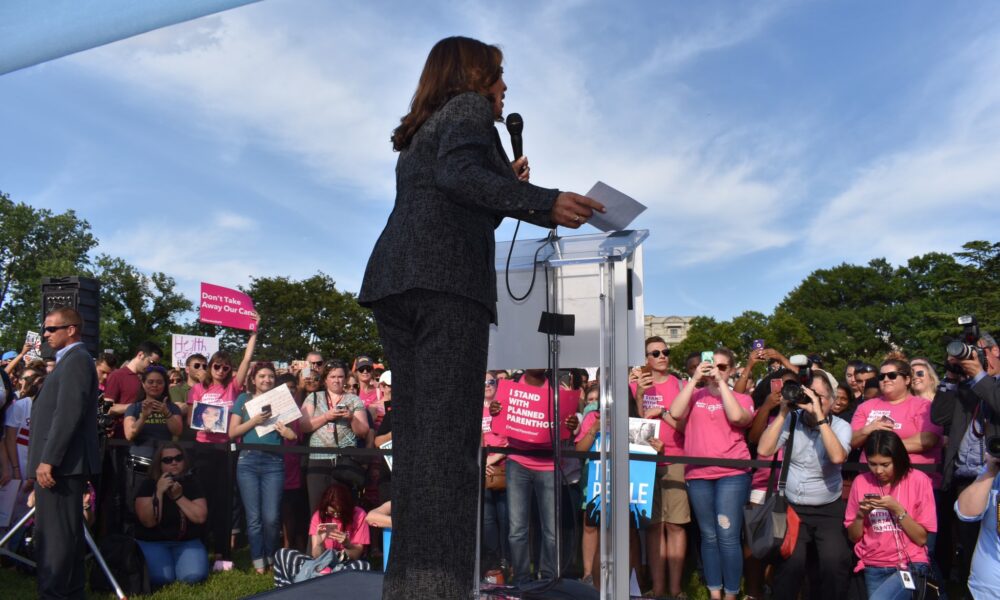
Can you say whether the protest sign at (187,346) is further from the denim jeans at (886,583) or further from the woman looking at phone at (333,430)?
the denim jeans at (886,583)

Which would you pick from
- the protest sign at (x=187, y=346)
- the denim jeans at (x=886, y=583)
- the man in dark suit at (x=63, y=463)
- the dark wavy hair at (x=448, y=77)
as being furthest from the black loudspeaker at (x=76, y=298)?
the protest sign at (x=187, y=346)

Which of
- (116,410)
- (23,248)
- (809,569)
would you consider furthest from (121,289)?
(809,569)

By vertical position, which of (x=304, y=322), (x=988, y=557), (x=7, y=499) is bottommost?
(x=7, y=499)

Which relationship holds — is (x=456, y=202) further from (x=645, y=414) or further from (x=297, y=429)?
(x=297, y=429)

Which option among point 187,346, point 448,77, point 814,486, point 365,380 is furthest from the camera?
point 187,346

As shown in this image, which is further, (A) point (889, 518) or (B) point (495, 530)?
(A) point (889, 518)

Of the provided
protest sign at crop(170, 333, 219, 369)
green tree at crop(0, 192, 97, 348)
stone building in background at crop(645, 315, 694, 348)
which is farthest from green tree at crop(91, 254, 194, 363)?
stone building in background at crop(645, 315, 694, 348)

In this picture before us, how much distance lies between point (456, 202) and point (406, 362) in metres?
0.45

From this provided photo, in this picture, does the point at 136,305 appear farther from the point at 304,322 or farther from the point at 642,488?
the point at 642,488

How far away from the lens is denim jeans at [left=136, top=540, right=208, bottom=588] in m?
5.57

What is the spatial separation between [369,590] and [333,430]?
→ 363cm

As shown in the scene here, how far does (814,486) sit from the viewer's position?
471 centimetres

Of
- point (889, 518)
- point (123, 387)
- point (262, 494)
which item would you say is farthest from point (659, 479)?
point (123, 387)

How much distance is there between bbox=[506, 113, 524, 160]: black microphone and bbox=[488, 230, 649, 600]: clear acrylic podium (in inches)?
16.6
